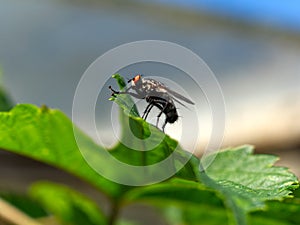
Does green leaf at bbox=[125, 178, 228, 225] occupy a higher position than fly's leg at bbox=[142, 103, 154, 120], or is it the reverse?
green leaf at bbox=[125, 178, 228, 225]

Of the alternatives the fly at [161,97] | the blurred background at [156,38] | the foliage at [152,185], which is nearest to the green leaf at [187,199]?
the foliage at [152,185]

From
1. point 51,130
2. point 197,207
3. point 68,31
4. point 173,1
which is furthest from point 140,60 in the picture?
point 173,1

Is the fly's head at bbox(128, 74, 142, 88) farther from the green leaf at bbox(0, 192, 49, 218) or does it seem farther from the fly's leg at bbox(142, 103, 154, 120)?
the green leaf at bbox(0, 192, 49, 218)

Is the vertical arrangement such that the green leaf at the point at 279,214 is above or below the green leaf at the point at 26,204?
below

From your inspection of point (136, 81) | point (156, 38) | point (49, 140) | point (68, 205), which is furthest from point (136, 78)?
point (156, 38)

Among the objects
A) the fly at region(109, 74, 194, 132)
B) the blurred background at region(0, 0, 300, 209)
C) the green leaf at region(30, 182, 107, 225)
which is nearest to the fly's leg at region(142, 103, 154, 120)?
the fly at region(109, 74, 194, 132)

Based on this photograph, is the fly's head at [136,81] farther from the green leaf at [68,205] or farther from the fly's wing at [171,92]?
the green leaf at [68,205]
